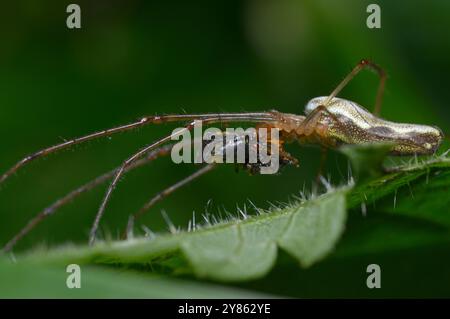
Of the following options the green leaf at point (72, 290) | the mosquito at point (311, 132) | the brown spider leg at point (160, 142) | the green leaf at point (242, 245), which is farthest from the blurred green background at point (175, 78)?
the green leaf at point (72, 290)

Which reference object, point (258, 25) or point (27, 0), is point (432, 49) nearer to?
point (258, 25)

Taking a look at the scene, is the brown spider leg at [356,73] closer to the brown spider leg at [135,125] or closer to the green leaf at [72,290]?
the brown spider leg at [135,125]

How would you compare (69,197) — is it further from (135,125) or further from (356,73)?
(356,73)

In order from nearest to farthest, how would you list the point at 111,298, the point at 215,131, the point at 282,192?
1. the point at 111,298
2. the point at 215,131
3. the point at 282,192

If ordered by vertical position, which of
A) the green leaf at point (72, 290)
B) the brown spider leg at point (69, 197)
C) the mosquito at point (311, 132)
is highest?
the mosquito at point (311, 132)

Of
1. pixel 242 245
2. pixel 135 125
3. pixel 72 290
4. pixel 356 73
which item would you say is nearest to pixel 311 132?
pixel 356 73

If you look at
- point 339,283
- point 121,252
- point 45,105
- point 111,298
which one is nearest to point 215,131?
point 339,283

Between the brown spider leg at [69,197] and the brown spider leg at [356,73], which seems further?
the brown spider leg at [356,73]
